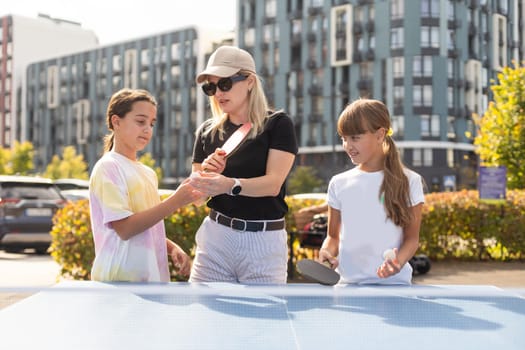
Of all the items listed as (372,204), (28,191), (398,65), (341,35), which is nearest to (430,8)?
(398,65)

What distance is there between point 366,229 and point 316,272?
0.45 meters

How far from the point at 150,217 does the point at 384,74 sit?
6557 centimetres

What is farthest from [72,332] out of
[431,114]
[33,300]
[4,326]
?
[431,114]

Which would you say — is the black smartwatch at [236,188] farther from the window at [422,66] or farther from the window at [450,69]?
the window at [450,69]

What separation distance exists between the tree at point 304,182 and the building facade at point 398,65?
2.61 metres

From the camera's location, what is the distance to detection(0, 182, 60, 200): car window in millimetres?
16156

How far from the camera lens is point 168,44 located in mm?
85750

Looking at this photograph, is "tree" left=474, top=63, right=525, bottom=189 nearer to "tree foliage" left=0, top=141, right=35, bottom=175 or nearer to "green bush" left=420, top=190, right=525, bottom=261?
"green bush" left=420, top=190, right=525, bottom=261

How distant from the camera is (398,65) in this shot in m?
65.9

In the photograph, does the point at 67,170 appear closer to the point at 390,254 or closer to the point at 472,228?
the point at 472,228

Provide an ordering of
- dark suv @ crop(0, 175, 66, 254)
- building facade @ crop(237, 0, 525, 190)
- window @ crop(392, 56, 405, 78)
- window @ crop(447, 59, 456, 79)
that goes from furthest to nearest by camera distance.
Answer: window @ crop(447, 59, 456, 79) → window @ crop(392, 56, 405, 78) → building facade @ crop(237, 0, 525, 190) → dark suv @ crop(0, 175, 66, 254)

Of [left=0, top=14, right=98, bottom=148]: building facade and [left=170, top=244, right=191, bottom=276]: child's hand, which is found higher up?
[left=0, top=14, right=98, bottom=148]: building facade

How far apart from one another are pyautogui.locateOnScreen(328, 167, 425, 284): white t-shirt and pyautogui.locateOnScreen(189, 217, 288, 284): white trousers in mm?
272

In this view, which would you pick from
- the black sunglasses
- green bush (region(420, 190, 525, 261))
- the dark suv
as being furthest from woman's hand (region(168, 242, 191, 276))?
the dark suv
